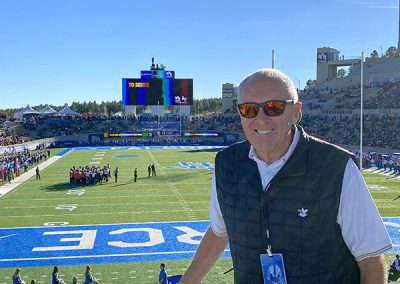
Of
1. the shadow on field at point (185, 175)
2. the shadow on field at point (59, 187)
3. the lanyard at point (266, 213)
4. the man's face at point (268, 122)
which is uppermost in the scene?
the man's face at point (268, 122)

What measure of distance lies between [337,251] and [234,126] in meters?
62.7

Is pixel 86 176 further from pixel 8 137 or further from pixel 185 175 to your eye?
pixel 8 137

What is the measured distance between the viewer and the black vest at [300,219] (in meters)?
1.89

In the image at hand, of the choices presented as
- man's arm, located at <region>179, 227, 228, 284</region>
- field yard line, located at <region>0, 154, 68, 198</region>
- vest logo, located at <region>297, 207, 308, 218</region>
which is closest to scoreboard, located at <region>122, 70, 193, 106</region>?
field yard line, located at <region>0, 154, 68, 198</region>

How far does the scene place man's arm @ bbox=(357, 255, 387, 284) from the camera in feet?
5.92

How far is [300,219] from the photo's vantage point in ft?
6.27

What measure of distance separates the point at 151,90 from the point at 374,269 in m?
60.2

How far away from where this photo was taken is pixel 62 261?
38.4ft

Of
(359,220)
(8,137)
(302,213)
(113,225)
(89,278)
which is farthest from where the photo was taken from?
(8,137)

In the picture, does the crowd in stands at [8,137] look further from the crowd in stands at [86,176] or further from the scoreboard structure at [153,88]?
the crowd in stands at [86,176]

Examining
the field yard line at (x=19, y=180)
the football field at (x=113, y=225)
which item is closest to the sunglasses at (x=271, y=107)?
the football field at (x=113, y=225)

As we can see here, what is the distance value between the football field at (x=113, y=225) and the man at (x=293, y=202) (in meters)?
8.51

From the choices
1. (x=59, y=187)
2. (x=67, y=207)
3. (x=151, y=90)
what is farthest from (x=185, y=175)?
(x=151, y=90)

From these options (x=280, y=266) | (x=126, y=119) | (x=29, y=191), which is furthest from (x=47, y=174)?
(x=126, y=119)
